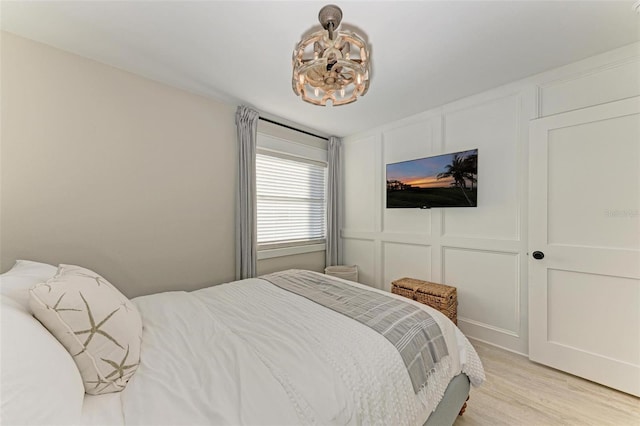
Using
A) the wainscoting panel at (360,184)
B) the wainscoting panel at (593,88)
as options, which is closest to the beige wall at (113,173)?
the wainscoting panel at (360,184)

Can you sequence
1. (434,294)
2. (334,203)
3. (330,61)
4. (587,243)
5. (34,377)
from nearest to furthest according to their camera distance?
(34,377), (330,61), (587,243), (434,294), (334,203)

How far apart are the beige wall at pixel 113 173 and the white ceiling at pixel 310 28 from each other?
0.22m

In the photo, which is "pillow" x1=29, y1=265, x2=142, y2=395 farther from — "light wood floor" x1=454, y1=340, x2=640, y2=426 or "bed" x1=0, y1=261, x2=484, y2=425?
"light wood floor" x1=454, y1=340, x2=640, y2=426

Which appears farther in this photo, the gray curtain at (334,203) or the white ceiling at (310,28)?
the gray curtain at (334,203)

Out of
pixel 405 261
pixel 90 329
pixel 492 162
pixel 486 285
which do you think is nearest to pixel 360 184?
pixel 405 261

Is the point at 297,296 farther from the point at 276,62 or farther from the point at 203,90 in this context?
the point at 203,90

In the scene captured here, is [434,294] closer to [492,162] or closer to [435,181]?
[435,181]

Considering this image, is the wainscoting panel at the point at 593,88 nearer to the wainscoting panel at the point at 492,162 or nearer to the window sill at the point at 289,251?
the wainscoting panel at the point at 492,162

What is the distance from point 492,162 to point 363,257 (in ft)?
6.62

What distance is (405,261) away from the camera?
3168mm

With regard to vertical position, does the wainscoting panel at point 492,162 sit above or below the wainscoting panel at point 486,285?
above

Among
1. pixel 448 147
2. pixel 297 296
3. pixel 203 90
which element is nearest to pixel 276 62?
pixel 203 90

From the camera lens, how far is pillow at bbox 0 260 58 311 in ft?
3.07

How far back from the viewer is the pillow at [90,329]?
0.83 metres
